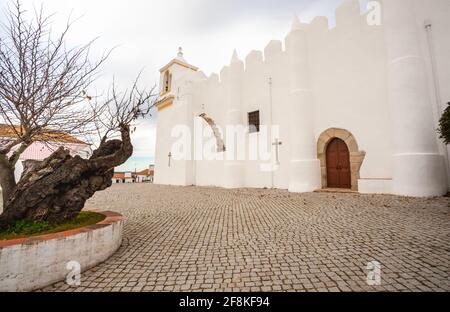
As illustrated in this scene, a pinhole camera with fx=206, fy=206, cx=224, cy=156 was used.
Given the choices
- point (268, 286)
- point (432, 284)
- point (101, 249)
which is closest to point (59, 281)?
point (101, 249)

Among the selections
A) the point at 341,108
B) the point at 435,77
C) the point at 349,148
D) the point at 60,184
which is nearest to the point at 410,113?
the point at 435,77

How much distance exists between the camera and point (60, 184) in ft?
10.8

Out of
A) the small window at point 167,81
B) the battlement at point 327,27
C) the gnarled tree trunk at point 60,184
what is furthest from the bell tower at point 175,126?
the gnarled tree trunk at point 60,184

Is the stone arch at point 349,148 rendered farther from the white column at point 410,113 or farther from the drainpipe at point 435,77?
the drainpipe at point 435,77

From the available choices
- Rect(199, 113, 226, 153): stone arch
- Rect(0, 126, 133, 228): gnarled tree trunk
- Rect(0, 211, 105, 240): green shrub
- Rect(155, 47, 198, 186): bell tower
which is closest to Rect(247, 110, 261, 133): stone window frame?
Rect(199, 113, 226, 153): stone arch

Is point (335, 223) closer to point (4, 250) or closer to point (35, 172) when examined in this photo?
point (4, 250)

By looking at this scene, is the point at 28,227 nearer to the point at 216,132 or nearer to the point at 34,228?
the point at 34,228

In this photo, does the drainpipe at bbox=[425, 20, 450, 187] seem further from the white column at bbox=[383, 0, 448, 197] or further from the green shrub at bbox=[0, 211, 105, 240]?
the green shrub at bbox=[0, 211, 105, 240]

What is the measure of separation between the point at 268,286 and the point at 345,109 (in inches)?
357

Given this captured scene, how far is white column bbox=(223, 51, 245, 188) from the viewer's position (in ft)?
41.3

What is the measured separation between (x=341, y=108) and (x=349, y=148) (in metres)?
1.85

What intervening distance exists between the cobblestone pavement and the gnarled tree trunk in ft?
3.66

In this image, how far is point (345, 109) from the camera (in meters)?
9.05

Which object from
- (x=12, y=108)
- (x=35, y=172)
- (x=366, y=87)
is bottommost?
(x=35, y=172)
